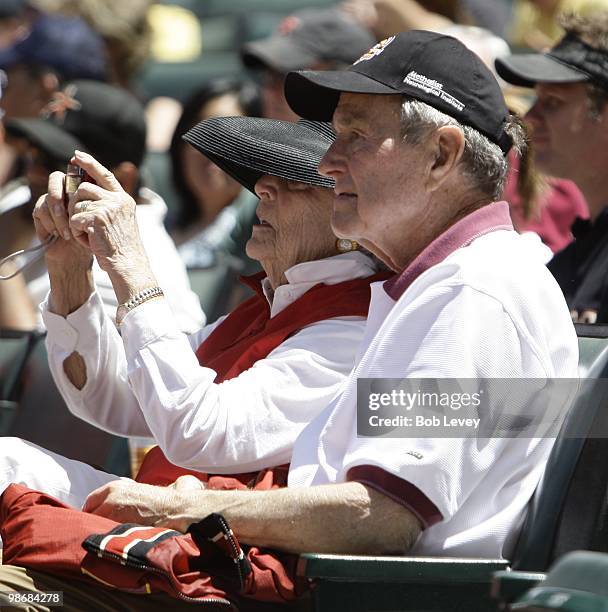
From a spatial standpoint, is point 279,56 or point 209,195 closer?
point 279,56

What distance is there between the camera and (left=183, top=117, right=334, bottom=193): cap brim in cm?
278

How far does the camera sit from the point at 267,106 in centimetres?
530

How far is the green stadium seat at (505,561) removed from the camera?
201 cm

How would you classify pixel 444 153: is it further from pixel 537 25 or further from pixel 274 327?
pixel 537 25

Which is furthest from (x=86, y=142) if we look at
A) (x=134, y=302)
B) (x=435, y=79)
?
(x=435, y=79)

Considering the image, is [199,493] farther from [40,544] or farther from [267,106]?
[267,106]

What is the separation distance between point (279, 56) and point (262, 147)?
8.27 ft

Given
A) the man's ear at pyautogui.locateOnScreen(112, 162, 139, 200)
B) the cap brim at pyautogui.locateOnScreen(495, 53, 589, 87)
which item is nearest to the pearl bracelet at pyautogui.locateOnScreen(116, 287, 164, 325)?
the man's ear at pyautogui.locateOnScreen(112, 162, 139, 200)

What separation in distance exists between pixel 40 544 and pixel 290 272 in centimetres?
83

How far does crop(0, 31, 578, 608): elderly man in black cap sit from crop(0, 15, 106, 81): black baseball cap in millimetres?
3048

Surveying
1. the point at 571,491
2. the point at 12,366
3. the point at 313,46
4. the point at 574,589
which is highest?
the point at 313,46

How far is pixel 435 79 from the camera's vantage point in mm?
2406

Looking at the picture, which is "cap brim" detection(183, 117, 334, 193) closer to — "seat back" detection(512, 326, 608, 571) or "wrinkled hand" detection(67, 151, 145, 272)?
"wrinkled hand" detection(67, 151, 145, 272)

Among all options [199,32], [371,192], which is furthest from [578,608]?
[199,32]
